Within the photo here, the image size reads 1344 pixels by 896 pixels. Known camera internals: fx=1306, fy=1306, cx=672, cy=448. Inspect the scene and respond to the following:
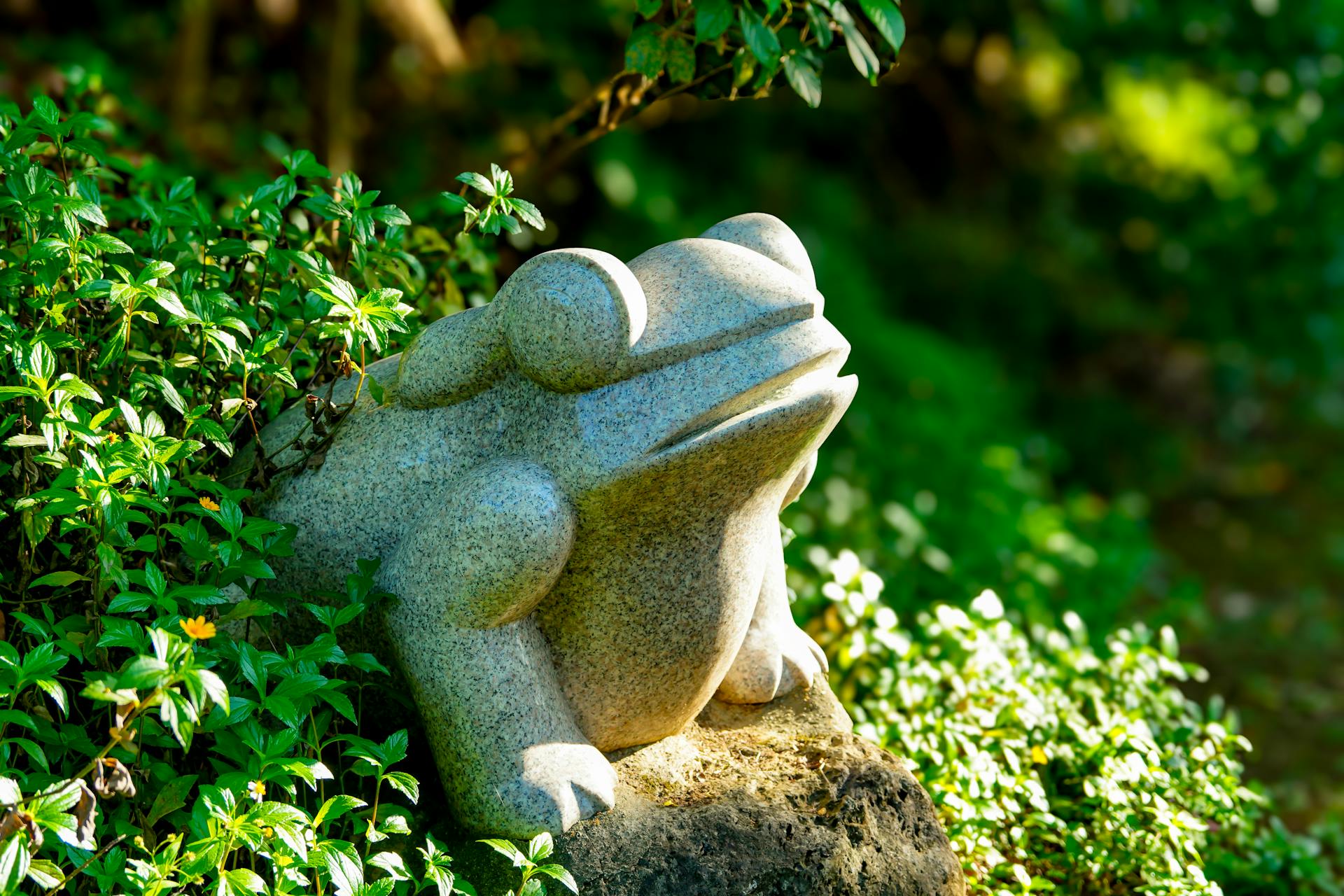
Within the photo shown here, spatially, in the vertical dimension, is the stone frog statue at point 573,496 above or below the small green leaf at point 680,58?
below

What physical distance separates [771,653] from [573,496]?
655 millimetres

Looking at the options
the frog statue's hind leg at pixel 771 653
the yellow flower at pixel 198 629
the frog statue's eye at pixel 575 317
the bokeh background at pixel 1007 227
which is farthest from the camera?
the bokeh background at pixel 1007 227

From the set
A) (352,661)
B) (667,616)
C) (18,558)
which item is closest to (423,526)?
(352,661)

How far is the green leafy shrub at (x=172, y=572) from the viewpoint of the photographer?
5.66 ft

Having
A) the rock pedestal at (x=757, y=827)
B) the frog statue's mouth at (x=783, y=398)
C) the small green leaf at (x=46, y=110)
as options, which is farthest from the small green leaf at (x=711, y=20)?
the rock pedestal at (x=757, y=827)

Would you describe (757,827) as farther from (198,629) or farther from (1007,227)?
(1007,227)

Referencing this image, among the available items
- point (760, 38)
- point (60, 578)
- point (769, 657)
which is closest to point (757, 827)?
point (769, 657)

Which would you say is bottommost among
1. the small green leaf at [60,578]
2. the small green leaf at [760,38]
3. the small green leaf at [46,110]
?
the small green leaf at [60,578]

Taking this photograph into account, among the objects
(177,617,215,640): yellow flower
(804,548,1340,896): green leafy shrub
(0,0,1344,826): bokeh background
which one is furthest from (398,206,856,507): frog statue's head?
(0,0,1344,826): bokeh background

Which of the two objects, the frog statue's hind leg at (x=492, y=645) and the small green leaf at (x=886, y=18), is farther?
the small green leaf at (x=886, y=18)

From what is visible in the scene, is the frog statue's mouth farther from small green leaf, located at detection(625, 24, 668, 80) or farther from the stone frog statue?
small green leaf, located at detection(625, 24, 668, 80)

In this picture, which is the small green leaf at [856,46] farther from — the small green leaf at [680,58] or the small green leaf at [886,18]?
the small green leaf at [680,58]

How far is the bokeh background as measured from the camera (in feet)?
15.1

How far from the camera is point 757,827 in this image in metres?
2.13
